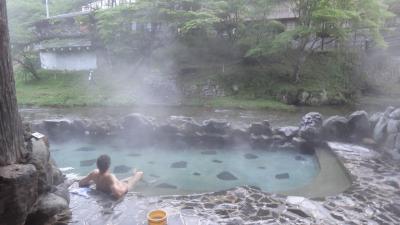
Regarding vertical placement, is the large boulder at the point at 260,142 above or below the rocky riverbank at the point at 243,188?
below

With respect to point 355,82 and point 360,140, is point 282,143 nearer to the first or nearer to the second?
point 360,140

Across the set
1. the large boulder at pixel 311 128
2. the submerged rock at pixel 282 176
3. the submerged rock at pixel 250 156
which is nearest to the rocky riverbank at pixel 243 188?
the large boulder at pixel 311 128

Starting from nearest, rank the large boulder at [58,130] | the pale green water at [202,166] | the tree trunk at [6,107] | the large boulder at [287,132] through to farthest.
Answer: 1. the tree trunk at [6,107]
2. the pale green water at [202,166]
3. the large boulder at [287,132]
4. the large boulder at [58,130]

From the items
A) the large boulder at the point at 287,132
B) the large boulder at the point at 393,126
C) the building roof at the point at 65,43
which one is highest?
the building roof at the point at 65,43

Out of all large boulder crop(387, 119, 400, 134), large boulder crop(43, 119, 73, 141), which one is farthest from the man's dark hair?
large boulder crop(387, 119, 400, 134)

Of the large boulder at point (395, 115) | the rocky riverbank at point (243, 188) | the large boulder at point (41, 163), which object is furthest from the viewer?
the large boulder at point (395, 115)

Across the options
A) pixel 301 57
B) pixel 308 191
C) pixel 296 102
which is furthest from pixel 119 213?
pixel 301 57

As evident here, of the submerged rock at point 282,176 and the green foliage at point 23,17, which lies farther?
the green foliage at point 23,17

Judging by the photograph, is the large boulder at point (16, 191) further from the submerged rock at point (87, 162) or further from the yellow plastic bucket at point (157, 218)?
the submerged rock at point (87, 162)

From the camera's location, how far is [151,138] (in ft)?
29.7

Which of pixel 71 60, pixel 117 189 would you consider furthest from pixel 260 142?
pixel 71 60

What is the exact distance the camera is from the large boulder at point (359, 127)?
796cm

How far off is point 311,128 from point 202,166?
2689 millimetres

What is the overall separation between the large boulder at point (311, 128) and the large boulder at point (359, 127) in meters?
0.70
